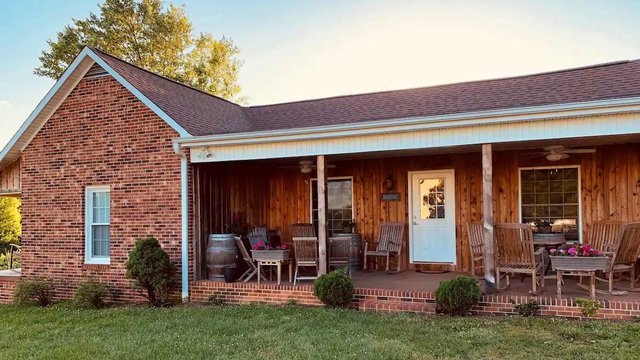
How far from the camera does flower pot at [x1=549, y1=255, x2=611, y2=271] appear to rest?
21.6 ft

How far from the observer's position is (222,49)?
2716cm

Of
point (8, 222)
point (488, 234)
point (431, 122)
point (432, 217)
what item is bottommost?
point (8, 222)

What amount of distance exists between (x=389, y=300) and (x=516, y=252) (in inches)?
80.4

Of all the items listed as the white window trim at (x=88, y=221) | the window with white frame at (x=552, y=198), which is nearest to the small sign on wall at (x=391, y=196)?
the window with white frame at (x=552, y=198)

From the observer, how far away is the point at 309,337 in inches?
236

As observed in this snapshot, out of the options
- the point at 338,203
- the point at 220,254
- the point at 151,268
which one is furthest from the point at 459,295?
the point at 151,268

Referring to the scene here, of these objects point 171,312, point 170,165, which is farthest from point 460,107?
point 171,312

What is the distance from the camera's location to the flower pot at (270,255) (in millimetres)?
8539

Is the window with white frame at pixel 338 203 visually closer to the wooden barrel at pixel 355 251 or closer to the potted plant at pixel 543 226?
the wooden barrel at pixel 355 251

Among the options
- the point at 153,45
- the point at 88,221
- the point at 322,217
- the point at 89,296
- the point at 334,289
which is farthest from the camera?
the point at 153,45

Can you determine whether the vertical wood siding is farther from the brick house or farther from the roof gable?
the roof gable

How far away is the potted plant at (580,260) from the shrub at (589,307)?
492 millimetres

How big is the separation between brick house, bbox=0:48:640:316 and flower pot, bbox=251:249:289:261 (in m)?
0.54

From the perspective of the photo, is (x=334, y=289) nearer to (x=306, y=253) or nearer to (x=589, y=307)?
(x=306, y=253)
